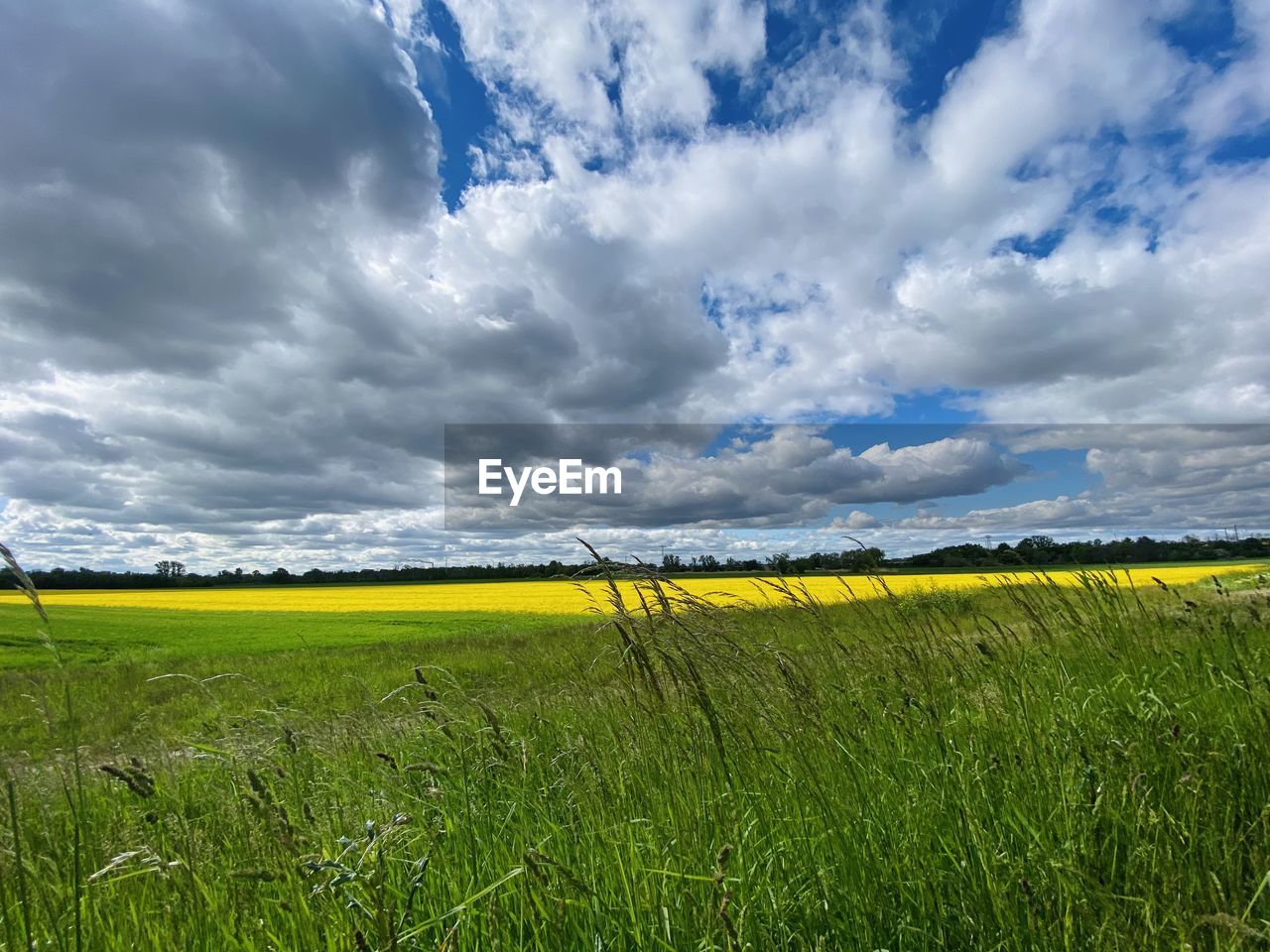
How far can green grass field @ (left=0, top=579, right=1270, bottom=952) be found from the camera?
207cm

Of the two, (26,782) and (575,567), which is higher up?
(575,567)

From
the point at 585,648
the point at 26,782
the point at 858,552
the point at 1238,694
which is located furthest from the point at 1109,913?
the point at 585,648

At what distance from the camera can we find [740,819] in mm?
2777

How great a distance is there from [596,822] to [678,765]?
55 centimetres

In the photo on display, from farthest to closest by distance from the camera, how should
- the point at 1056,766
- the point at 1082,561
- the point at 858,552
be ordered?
the point at 1082,561 → the point at 858,552 → the point at 1056,766

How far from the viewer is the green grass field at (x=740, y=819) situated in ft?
6.81

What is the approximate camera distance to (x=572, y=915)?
84.6 inches

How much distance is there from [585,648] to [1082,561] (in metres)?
12.5

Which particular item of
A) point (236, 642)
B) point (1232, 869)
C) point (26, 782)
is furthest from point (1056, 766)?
point (236, 642)

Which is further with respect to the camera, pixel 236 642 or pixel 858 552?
pixel 236 642

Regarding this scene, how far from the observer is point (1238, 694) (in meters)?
3.75

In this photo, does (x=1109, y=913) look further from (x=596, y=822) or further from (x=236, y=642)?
(x=236, y=642)

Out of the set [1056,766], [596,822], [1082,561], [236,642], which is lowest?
[236,642]

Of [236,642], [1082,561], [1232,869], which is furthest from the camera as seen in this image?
[236,642]
